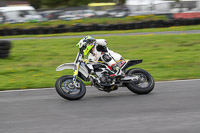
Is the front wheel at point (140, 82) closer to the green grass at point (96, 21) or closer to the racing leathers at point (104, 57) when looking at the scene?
the racing leathers at point (104, 57)

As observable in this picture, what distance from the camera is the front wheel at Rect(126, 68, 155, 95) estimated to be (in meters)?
7.15

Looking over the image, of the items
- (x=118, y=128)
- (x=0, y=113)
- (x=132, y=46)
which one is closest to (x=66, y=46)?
(x=132, y=46)

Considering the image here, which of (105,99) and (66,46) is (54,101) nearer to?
(105,99)

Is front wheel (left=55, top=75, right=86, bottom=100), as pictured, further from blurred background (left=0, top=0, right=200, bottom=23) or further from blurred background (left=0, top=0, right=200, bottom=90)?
blurred background (left=0, top=0, right=200, bottom=23)

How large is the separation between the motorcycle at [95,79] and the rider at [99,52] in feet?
0.27

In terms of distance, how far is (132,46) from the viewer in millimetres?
15492

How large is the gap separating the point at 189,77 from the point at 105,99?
3.47m

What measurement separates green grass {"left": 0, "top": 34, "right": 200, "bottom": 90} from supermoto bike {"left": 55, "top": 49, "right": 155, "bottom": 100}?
2113mm

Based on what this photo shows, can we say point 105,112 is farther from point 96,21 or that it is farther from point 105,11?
point 105,11

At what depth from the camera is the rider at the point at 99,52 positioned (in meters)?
6.91

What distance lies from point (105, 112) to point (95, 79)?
1.18 m

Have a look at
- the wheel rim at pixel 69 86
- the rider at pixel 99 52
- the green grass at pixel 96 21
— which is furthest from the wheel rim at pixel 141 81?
the green grass at pixel 96 21

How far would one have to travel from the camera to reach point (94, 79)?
696 centimetres

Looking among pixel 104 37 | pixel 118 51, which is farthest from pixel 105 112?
pixel 104 37
